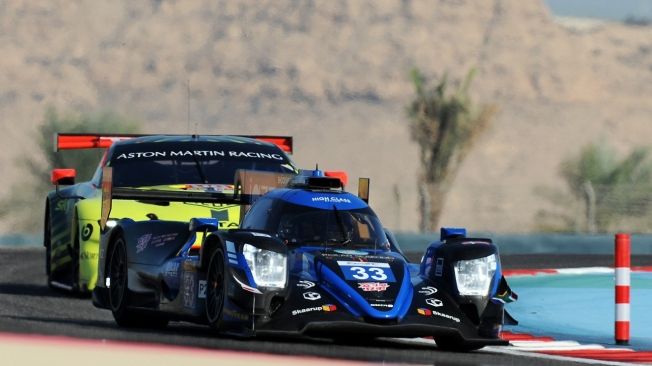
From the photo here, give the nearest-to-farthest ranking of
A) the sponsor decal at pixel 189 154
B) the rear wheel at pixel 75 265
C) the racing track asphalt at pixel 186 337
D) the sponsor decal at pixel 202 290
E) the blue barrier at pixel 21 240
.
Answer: the racing track asphalt at pixel 186 337 < the sponsor decal at pixel 202 290 < the rear wheel at pixel 75 265 < the sponsor decal at pixel 189 154 < the blue barrier at pixel 21 240

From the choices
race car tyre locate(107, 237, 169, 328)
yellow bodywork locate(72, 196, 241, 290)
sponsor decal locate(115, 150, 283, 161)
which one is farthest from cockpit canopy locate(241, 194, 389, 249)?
sponsor decal locate(115, 150, 283, 161)

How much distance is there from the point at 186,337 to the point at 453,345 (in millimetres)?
1730

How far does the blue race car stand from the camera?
32.1ft

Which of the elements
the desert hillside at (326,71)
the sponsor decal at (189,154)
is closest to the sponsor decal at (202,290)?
the sponsor decal at (189,154)

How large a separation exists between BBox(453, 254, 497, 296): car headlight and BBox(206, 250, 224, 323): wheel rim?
1.48 m

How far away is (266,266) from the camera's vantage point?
9898 millimetres

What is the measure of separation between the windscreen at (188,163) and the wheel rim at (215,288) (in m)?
4.30

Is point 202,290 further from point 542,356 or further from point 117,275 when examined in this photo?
point 542,356

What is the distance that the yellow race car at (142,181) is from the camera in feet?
45.9

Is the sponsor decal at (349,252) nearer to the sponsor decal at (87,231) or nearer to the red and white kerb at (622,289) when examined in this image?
the red and white kerb at (622,289)

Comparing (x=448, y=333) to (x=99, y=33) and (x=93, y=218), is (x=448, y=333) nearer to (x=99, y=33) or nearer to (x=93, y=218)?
(x=93, y=218)

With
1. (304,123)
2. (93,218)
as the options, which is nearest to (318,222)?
(93,218)

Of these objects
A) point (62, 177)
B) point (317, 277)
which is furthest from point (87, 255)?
point (317, 277)

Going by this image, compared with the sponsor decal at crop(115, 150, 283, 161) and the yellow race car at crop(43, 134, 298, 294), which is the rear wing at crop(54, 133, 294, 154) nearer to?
the yellow race car at crop(43, 134, 298, 294)
